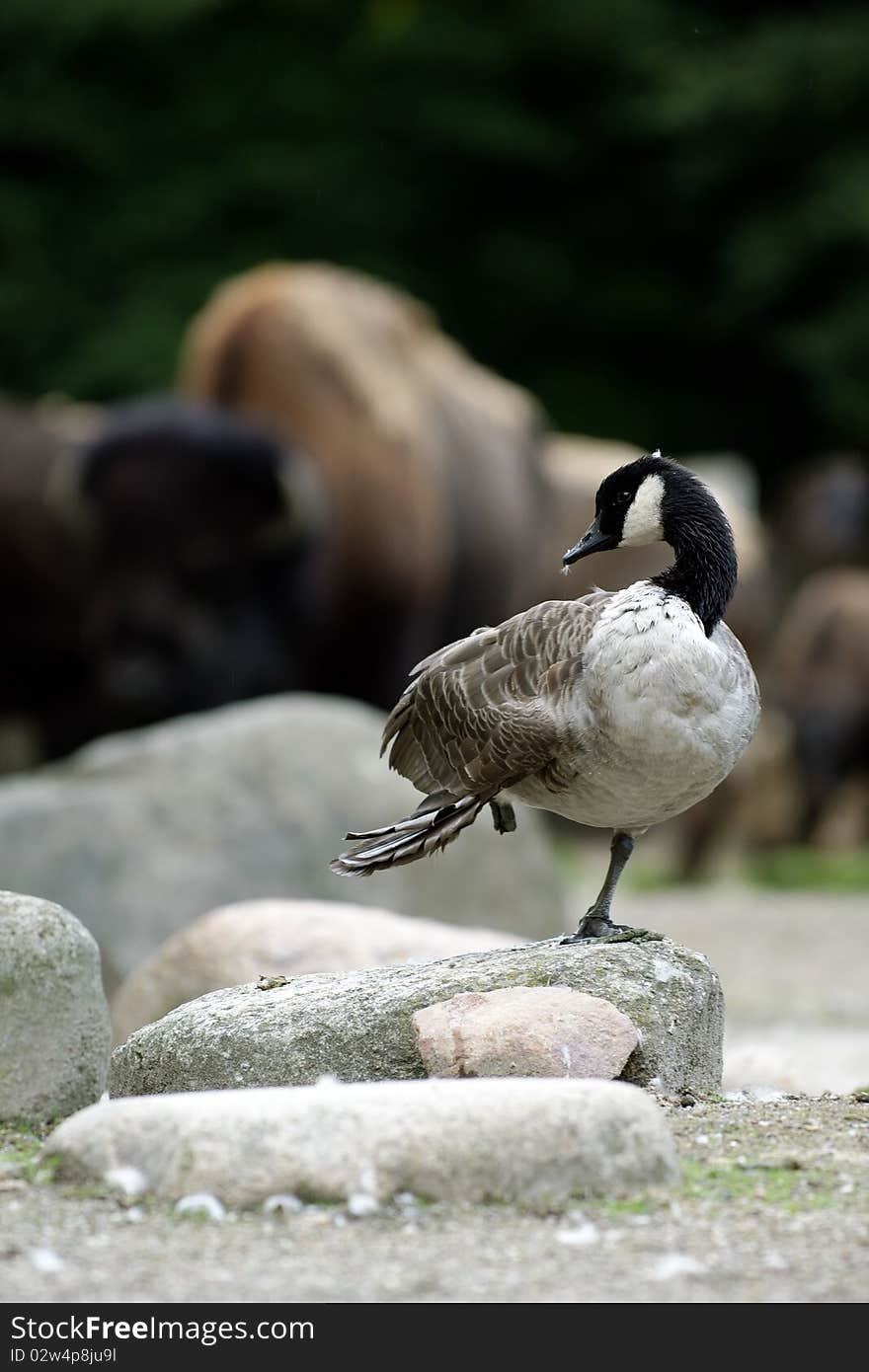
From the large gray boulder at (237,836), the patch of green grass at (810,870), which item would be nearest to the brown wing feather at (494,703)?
the large gray boulder at (237,836)

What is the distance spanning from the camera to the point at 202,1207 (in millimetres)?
3264

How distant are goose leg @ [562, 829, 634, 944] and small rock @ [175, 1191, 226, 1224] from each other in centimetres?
127

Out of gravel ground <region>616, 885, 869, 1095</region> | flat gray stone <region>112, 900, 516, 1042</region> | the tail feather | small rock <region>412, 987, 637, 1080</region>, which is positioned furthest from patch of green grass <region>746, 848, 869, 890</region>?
small rock <region>412, 987, 637, 1080</region>

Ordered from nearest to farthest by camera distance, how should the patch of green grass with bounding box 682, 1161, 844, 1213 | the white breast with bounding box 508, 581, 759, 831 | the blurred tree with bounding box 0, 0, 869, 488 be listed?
the patch of green grass with bounding box 682, 1161, 844, 1213, the white breast with bounding box 508, 581, 759, 831, the blurred tree with bounding box 0, 0, 869, 488

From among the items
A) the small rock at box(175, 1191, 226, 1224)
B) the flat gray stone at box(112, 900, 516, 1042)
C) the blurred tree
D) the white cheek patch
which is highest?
the blurred tree

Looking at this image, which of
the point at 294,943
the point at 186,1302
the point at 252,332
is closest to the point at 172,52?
the point at 252,332

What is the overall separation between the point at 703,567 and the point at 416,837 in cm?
79

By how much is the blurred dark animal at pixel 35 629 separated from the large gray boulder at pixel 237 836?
5.86 m

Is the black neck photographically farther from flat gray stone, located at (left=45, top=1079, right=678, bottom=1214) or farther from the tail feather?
flat gray stone, located at (left=45, top=1079, right=678, bottom=1214)

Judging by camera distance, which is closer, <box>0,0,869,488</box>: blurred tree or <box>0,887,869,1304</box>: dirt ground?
<box>0,887,869,1304</box>: dirt ground

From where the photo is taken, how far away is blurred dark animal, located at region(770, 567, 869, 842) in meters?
15.3

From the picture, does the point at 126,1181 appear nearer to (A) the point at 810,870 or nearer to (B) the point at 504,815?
(B) the point at 504,815

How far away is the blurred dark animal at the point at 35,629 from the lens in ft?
43.2

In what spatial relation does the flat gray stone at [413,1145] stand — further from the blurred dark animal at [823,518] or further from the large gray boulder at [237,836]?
the blurred dark animal at [823,518]
